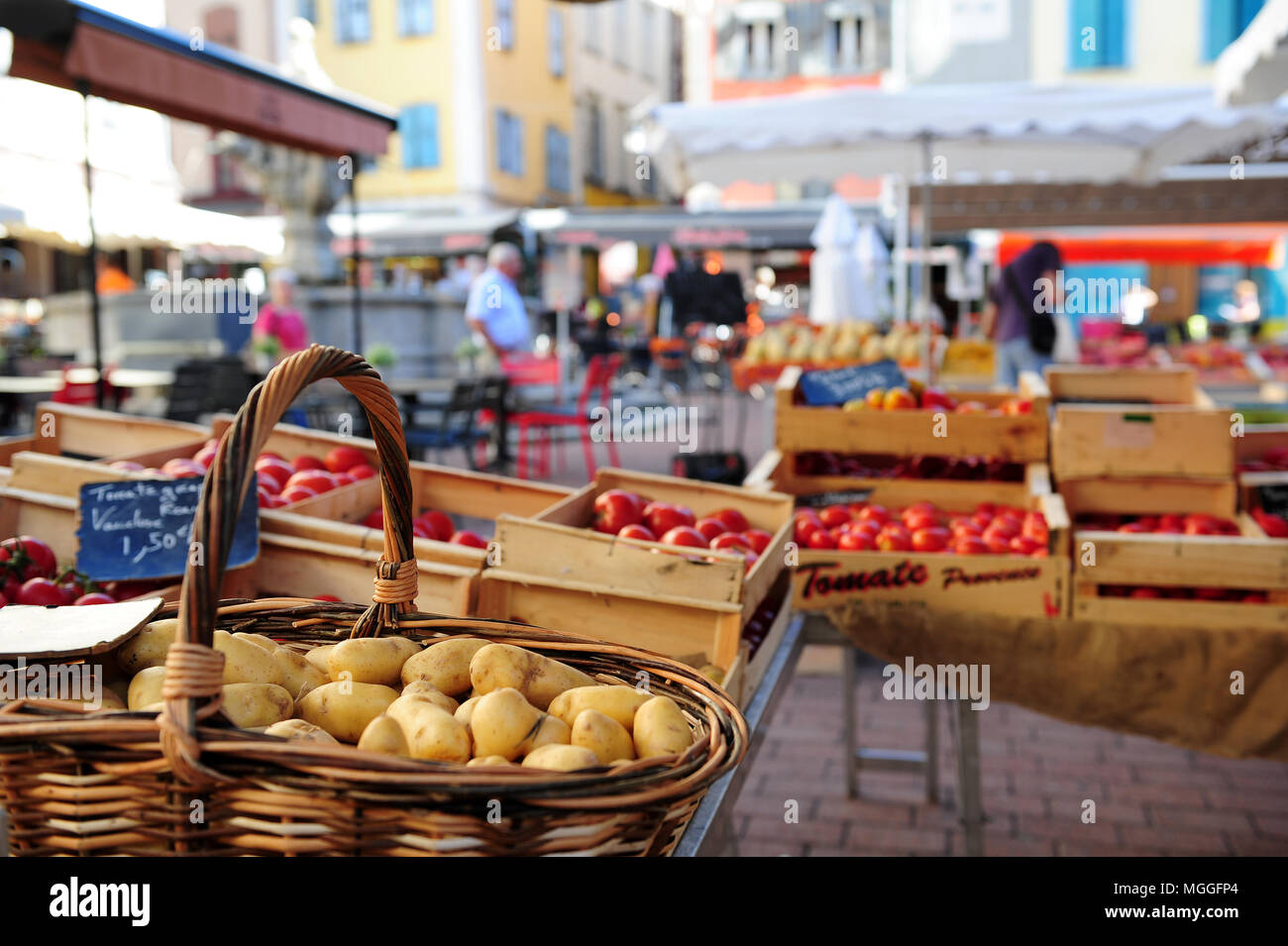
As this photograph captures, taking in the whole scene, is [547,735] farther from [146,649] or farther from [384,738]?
[146,649]

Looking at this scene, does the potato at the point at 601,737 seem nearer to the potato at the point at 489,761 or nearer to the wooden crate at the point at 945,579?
the potato at the point at 489,761

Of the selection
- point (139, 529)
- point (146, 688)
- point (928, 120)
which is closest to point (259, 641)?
point (146, 688)

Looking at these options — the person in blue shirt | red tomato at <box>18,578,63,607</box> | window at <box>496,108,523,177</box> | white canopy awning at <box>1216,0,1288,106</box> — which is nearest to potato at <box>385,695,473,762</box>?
red tomato at <box>18,578,63,607</box>

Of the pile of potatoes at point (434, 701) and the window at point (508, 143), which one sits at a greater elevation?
the window at point (508, 143)

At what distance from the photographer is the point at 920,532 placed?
312 centimetres

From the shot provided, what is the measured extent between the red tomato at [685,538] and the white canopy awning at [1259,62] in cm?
316

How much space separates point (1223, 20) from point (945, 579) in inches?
748

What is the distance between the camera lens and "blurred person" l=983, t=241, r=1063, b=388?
679 centimetres

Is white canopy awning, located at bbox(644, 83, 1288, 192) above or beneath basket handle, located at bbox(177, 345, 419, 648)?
above

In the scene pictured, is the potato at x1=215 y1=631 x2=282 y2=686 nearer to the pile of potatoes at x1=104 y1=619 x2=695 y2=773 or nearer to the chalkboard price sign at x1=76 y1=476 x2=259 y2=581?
the pile of potatoes at x1=104 y1=619 x2=695 y2=773

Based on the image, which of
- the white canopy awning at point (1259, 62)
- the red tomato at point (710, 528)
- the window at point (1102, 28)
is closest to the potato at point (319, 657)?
the red tomato at point (710, 528)

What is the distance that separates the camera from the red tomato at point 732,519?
2.75 meters

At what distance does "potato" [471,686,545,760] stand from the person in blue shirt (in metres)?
7.03
